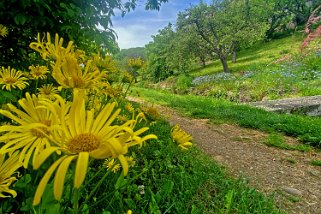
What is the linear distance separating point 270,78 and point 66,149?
15.7 metres

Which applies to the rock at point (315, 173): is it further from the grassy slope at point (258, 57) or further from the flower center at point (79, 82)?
the grassy slope at point (258, 57)

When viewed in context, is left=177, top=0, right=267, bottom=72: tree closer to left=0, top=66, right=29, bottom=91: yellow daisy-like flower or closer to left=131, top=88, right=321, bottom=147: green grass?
left=131, top=88, right=321, bottom=147: green grass

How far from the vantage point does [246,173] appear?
4.00 metres

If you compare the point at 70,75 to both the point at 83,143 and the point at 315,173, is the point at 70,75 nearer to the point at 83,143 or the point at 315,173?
the point at 83,143

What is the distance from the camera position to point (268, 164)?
451cm

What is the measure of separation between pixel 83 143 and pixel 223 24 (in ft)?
75.9

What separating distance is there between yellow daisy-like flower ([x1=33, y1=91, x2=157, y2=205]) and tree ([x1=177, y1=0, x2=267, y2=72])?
22.2 metres

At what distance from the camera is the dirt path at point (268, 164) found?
3496 millimetres

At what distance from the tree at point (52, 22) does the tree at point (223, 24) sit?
19.2 meters

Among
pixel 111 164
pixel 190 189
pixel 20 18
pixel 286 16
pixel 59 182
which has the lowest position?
pixel 190 189

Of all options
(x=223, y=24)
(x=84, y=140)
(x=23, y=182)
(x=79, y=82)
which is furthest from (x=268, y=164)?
(x=223, y=24)

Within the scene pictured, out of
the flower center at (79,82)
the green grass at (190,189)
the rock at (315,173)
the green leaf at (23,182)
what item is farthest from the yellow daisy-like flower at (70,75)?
the rock at (315,173)

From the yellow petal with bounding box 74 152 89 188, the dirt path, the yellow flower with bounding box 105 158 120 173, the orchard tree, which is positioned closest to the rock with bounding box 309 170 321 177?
the dirt path

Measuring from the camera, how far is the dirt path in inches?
138
